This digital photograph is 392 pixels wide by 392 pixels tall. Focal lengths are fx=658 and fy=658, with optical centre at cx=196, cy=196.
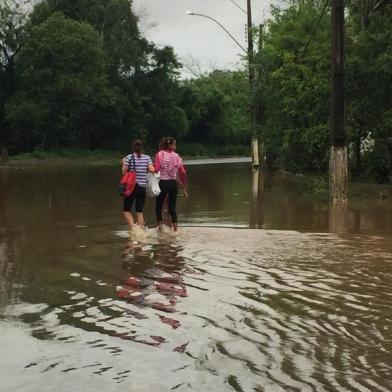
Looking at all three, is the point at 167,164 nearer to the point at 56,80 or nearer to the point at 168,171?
the point at 168,171

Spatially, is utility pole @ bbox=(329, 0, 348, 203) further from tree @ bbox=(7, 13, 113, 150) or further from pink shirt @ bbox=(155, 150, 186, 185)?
tree @ bbox=(7, 13, 113, 150)

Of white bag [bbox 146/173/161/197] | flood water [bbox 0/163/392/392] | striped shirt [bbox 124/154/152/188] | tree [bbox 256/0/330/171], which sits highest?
tree [bbox 256/0/330/171]

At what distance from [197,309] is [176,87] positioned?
7378 cm

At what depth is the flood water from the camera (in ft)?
15.2

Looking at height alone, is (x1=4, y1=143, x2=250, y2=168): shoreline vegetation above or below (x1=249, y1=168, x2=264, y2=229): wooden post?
above

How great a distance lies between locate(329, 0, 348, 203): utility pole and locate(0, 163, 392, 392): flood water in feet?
12.5

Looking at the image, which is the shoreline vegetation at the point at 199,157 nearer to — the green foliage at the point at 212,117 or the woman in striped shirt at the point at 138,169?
the green foliage at the point at 212,117

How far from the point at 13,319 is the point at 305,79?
21.8 m

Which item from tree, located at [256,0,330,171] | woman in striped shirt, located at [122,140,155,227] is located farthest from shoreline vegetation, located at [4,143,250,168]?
woman in striped shirt, located at [122,140,155,227]

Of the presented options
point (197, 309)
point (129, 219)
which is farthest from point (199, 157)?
point (197, 309)

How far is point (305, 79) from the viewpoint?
26125mm

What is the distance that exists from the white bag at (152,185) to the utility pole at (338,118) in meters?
6.08

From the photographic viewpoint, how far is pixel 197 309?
20.9ft

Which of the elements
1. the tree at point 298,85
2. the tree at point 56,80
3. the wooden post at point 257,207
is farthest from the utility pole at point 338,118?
the tree at point 56,80
